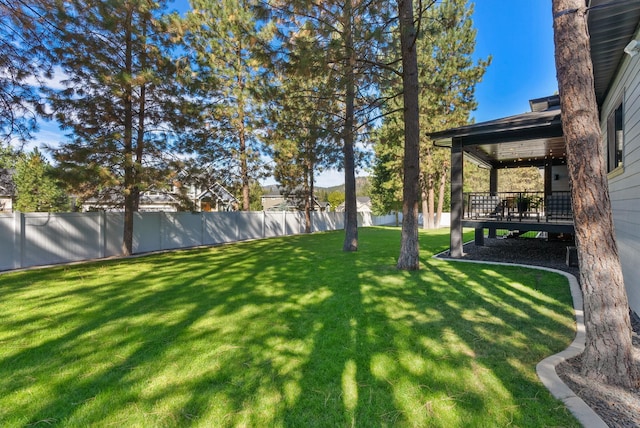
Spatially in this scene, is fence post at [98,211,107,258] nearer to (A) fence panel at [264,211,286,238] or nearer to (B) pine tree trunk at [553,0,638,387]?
(A) fence panel at [264,211,286,238]

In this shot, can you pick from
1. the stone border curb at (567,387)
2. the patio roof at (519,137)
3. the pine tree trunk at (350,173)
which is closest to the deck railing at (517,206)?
the patio roof at (519,137)

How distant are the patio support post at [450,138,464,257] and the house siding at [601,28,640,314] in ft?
11.6

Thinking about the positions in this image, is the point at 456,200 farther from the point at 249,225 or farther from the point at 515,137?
the point at 249,225

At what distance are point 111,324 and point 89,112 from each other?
287 inches

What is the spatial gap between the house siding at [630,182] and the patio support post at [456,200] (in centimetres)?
352

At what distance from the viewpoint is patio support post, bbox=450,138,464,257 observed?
8.77m

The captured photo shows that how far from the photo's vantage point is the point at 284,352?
305cm

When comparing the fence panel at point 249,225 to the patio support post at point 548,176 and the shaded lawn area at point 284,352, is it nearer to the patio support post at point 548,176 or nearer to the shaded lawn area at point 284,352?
the shaded lawn area at point 284,352

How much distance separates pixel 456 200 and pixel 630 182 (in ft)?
14.7

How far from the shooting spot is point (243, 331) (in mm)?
3604

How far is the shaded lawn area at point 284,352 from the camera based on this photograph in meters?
2.16

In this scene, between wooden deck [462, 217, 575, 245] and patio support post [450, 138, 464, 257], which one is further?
patio support post [450, 138, 464, 257]

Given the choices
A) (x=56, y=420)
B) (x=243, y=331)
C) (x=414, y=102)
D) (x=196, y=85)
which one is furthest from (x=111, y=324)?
(x=196, y=85)

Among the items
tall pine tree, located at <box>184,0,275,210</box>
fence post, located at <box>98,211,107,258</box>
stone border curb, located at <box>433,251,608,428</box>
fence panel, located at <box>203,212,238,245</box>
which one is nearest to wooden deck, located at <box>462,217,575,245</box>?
stone border curb, located at <box>433,251,608,428</box>
